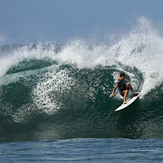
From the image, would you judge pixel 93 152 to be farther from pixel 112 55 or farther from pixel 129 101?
pixel 112 55

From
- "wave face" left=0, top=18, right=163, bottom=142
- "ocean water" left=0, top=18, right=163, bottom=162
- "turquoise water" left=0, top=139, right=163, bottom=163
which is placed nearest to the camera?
"turquoise water" left=0, top=139, right=163, bottom=163

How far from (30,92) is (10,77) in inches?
66.0

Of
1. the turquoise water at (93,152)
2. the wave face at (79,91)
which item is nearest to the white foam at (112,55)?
A: the wave face at (79,91)

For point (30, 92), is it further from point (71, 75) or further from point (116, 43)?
point (116, 43)

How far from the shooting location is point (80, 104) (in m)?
7.83

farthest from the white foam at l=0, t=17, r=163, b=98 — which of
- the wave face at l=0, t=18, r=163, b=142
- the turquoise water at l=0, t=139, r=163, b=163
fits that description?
the turquoise water at l=0, t=139, r=163, b=163

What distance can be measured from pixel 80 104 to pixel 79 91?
0.83 meters

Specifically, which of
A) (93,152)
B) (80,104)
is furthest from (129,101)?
(93,152)

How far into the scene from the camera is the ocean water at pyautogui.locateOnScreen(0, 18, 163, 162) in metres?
4.32

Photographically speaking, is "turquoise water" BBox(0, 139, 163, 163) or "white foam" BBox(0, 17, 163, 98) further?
"white foam" BBox(0, 17, 163, 98)

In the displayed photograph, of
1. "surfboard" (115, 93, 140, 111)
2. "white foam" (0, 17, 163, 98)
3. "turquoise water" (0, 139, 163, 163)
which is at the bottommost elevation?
"turquoise water" (0, 139, 163, 163)

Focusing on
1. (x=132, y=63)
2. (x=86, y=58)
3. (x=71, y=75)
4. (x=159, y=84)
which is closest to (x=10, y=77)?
(x=71, y=75)

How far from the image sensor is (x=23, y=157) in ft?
12.4

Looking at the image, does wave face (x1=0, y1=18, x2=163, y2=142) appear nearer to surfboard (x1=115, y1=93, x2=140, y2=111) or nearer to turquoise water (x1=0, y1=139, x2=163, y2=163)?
surfboard (x1=115, y1=93, x2=140, y2=111)
